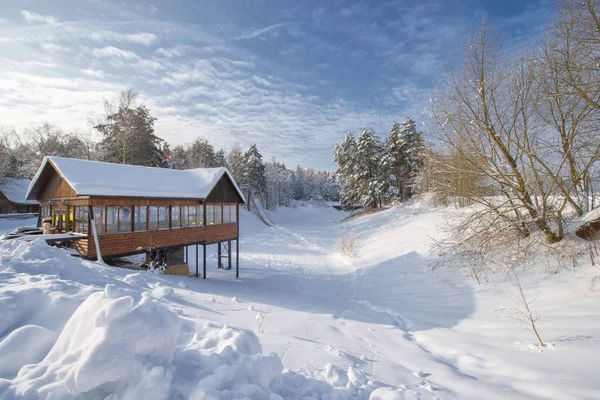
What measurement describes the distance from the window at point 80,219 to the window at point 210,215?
5.42 m

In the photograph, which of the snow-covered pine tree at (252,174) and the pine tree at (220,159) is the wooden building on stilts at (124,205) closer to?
the snow-covered pine tree at (252,174)

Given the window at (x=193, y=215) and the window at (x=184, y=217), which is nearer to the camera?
the window at (x=184, y=217)

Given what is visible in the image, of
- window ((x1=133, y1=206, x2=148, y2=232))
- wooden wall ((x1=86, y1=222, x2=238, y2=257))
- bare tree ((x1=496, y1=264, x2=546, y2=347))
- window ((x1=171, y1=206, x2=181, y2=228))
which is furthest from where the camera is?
window ((x1=171, y1=206, x2=181, y2=228))

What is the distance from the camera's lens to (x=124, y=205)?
10.8 meters

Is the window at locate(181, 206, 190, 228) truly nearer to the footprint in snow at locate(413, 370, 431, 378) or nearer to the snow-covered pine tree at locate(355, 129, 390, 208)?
the footprint in snow at locate(413, 370, 431, 378)

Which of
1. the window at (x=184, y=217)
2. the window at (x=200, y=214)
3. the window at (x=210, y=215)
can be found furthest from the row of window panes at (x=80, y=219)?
the window at (x=210, y=215)

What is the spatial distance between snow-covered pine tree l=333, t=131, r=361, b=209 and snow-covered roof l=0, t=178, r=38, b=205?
34460 millimetres

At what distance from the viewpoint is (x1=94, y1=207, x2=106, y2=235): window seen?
33.0 ft

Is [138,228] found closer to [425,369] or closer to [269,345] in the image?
[269,345]

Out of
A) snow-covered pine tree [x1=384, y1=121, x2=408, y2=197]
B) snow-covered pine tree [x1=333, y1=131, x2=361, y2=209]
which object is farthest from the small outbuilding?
snow-covered pine tree [x1=384, y1=121, x2=408, y2=197]

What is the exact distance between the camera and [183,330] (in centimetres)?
355

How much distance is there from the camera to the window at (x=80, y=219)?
410 inches

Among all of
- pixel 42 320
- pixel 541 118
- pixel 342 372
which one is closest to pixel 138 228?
pixel 42 320

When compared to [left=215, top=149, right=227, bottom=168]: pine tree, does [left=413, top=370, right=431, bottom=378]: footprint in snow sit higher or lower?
lower
